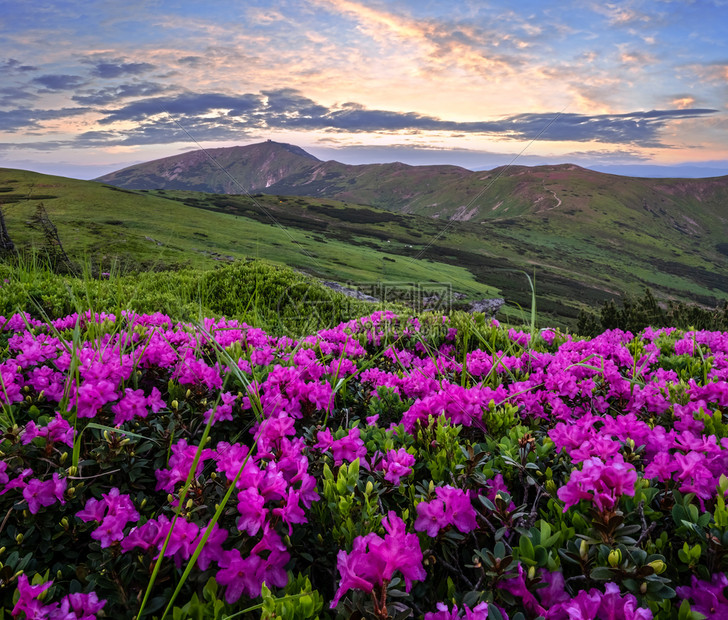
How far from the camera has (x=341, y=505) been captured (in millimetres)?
1879

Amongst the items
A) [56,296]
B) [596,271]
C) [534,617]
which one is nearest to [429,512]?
[534,617]

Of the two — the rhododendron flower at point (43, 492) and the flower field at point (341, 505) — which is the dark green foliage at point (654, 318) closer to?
the flower field at point (341, 505)

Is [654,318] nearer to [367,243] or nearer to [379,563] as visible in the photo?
[379,563]

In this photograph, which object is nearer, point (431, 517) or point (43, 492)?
point (431, 517)

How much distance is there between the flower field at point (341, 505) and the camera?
160 cm

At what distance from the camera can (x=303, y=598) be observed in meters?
1.52

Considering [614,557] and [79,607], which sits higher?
[614,557]

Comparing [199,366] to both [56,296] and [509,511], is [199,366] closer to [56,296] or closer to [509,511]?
[509,511]

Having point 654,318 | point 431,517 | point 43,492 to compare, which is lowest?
point 654,318

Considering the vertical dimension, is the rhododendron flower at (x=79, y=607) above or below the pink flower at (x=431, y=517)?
below

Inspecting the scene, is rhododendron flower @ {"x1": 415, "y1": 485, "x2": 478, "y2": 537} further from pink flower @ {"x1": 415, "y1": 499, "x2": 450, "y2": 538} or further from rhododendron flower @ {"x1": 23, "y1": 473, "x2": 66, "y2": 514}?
rhododendron flower @ {"x1": 23, "y1": 473, "x2": 66, "y2": 514}

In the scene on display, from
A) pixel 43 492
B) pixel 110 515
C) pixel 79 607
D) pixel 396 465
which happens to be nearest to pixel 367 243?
pixel 396 465

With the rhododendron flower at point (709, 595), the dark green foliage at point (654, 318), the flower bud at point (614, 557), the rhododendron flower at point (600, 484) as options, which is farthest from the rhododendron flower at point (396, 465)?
the dark green foliage at point (654, 318)

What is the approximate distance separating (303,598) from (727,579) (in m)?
1.57
